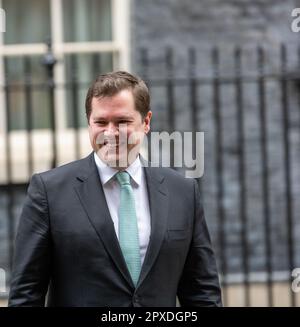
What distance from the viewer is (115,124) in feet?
10.7

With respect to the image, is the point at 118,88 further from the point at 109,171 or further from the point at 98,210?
the point at 98,210

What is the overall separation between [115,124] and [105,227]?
0.38m

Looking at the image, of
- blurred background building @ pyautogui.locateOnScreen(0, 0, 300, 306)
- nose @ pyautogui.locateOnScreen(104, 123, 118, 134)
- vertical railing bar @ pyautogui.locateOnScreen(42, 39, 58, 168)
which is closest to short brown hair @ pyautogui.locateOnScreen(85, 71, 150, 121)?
nose @ pyautogui.locateOnScreen(104, 123, 118, 134)

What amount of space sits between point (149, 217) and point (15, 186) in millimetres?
4704

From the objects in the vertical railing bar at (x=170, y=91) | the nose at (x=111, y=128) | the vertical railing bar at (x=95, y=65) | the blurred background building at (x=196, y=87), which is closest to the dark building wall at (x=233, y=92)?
the blurred background building at (x=196, y=87)

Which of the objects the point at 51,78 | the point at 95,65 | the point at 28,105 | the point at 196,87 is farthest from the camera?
the point at 95,65

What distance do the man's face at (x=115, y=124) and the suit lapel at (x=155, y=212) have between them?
0.67ft

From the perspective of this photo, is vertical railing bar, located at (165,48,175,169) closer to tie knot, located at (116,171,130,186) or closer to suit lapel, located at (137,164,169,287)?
suit lapel, located at (137,164,169,287)

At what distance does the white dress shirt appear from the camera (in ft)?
11.0

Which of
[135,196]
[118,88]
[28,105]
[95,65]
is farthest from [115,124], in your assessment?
[95,65]

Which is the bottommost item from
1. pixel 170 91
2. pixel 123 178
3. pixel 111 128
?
pixel 123 178

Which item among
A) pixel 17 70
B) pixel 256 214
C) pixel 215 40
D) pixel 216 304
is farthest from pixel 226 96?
pixel 216 304

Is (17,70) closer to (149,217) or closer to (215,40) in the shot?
(215,40)
